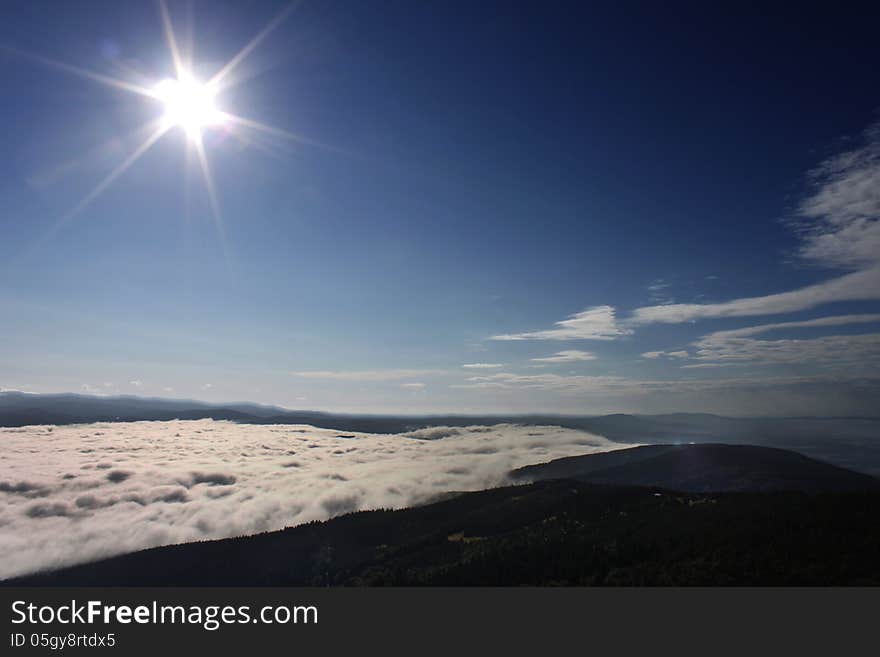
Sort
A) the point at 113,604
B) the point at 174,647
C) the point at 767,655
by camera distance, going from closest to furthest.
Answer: the point at 113,604, the point at 767,655, the point at 174,647

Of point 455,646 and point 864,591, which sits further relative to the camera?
point 455,646

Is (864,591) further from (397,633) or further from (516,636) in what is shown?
(397,633)

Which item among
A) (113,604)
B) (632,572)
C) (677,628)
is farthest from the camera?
(632,572)

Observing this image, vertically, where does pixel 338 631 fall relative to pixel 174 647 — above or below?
below

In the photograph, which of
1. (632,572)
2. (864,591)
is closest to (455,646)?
(632,572)

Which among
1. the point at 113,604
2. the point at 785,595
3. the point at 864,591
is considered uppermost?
the point at 113,604

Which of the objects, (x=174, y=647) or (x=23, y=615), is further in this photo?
(x=174, y=647)

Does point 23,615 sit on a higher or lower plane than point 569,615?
higher

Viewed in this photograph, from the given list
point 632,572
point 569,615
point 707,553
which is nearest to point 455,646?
point 569,615

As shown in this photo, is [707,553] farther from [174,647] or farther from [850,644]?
[174,647]
